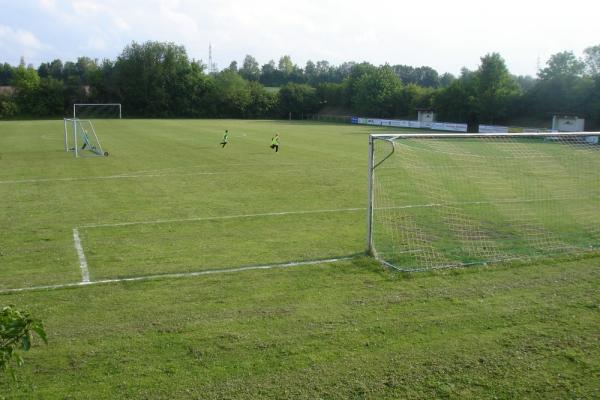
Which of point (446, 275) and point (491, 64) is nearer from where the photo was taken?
point (446, 275)

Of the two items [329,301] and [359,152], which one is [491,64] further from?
[329,301]

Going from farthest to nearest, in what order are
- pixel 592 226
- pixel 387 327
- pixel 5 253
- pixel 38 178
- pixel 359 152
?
1. pixel 359 152
2. pixel 38 178
3. pixel 592 226
4. pixel 5 253
5. pixel 387 327

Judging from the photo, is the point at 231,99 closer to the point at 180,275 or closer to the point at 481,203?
the point at 481,203

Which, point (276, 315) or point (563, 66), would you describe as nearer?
point (276, 315)

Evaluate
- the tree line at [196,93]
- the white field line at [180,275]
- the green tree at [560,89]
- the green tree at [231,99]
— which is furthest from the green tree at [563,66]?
the white field line at [180,275]

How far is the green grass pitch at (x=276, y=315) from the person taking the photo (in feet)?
19.4

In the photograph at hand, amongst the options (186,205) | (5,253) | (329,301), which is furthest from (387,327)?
(186,205)

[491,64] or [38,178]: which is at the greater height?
[491,64]

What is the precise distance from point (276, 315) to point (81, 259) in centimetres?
491

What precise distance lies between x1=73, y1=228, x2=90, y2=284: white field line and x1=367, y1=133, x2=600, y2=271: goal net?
5.33 m

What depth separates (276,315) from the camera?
303 inches

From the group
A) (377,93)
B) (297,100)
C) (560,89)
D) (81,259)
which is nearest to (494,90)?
(560,89)

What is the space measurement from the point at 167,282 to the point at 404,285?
3993 millimetres

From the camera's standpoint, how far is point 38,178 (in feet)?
71.7
